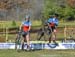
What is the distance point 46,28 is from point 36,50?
11.4 ft

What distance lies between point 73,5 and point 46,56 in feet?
118

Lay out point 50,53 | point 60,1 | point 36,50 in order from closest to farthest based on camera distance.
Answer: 1. point 50,53
2. point 36,50
3. point 60,1

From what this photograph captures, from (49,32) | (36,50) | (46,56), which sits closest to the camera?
(46,56)

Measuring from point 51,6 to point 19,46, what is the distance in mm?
33276

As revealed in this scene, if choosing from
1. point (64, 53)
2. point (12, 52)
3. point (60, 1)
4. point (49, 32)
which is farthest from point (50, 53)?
point (60, 1)

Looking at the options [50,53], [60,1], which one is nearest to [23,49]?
[50,53]

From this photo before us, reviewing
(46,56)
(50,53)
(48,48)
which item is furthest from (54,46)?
(46,56)

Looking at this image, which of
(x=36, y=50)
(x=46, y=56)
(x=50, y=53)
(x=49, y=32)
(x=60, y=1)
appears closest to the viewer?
(x=46, y=56)

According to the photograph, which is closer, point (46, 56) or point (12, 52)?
point (46, 56)

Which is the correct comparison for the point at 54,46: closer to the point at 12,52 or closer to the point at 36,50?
the point at 36,50

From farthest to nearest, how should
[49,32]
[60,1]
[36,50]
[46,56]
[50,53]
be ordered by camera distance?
[60,1]
[49,32]
[36,50]
[50,53]
[46,56]

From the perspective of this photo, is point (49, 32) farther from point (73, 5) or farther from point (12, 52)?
point (73, 5)

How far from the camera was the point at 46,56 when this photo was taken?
15.3m

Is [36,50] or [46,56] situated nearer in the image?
[46,56]
